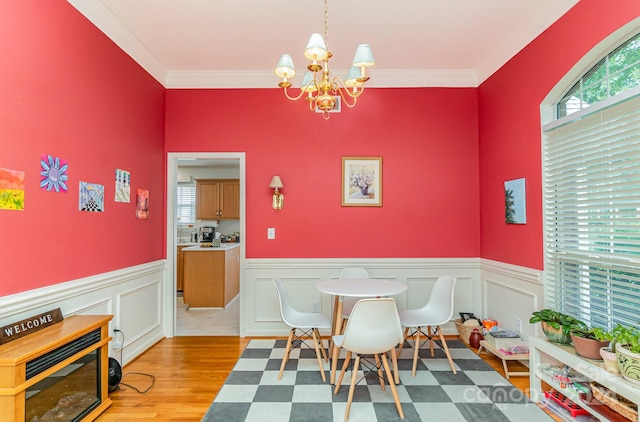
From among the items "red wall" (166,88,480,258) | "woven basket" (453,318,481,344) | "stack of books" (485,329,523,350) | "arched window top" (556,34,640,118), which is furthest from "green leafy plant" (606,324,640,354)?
"red wall" (166,88,480,258)

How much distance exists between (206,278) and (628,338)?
15.7ft

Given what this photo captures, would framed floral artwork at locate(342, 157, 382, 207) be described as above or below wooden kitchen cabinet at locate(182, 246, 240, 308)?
above

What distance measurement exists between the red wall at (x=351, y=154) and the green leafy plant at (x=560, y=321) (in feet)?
4.80

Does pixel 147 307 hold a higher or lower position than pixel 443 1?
lower

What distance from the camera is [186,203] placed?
7137 millimetres

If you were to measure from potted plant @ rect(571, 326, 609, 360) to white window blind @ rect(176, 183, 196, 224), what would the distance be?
21.9 feet

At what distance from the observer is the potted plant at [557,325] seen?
2.23 metres

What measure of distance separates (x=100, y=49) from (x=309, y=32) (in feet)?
5.75

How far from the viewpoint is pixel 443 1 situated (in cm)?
258

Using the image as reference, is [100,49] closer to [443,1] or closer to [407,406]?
[443,1]

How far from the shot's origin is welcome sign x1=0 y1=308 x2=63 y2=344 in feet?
5.85

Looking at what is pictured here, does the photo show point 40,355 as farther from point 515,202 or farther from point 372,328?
point 515,202

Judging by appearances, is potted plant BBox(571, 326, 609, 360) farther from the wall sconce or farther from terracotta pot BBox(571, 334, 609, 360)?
the wall sconce

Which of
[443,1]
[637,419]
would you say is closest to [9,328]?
[637,419]
